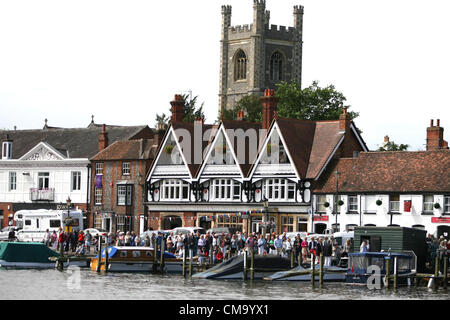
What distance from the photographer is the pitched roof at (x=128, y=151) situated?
92625 mm

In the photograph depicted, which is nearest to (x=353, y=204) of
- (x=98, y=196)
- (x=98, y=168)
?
(x=98, y=196)

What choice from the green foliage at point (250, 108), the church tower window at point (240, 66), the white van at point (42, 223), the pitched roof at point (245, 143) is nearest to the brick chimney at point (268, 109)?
the pitched roof at point (245, 143)

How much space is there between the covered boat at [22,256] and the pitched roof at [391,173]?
23.0m

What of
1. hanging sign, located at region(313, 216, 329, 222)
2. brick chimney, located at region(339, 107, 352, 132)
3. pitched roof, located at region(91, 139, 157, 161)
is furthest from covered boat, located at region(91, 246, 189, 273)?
pitched roof, located at region(91, 139, 157, 161)

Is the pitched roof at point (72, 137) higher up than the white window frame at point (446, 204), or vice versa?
the pitched roof at point (72, 137)

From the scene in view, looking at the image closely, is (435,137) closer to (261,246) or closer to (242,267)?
(261,246)

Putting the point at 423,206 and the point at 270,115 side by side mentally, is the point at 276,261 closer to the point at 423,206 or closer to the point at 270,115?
the point at 423,206

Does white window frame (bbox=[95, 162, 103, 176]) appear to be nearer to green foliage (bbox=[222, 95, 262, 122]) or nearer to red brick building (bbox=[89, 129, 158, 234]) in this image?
red brick building (bbox=[89, 129, 158, 234])

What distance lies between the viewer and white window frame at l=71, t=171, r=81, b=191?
96875mm

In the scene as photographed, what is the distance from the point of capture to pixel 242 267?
200ft

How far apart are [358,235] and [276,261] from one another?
192 inches

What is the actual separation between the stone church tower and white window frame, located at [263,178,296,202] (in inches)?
2755

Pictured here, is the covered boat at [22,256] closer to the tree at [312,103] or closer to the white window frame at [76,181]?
the white window frame at [76,181]

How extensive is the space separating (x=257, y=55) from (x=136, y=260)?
92826 mm
